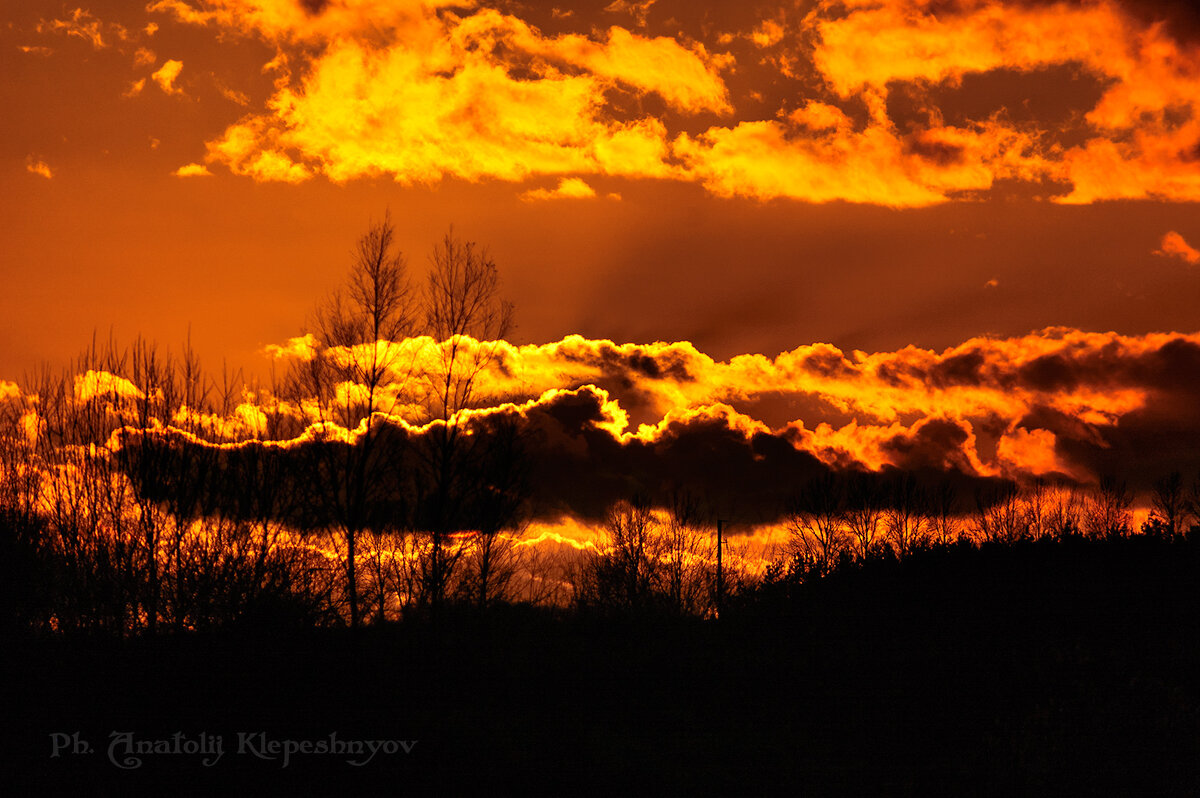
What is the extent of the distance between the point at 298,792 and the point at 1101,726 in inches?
670

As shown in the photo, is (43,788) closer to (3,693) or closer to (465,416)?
(3,693)

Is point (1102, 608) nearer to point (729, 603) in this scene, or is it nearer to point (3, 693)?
point (729, 603)

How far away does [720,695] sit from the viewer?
27.1 metres

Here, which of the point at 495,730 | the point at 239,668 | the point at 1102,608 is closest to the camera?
the point at 239,668

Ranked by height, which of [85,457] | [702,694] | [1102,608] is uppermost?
[85,457]

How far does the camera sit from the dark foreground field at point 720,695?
709 inches

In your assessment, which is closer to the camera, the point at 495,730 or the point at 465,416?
the point at 495,730

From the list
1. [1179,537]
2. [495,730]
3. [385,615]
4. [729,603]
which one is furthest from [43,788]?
[1179,537]

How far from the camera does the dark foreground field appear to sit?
1802cm

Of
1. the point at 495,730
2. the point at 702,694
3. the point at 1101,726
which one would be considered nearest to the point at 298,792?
the point at 495,730

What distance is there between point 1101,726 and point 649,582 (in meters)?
36.9

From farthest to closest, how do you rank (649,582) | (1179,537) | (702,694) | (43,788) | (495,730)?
(649,582) → (1179,537) → (702,694) → (495,730) → (43,788)

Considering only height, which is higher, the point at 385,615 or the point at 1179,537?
the point at 1179,537

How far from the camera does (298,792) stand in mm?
16656
